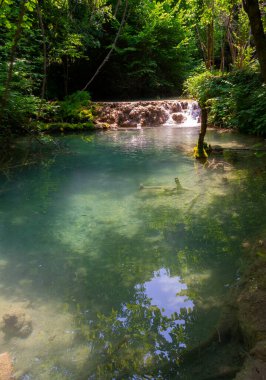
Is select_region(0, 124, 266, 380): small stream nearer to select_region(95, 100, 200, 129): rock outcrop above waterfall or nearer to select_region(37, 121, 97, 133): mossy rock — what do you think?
select_region(37, 121, 97, 133): mossy rock

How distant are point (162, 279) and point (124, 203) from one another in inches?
94.7

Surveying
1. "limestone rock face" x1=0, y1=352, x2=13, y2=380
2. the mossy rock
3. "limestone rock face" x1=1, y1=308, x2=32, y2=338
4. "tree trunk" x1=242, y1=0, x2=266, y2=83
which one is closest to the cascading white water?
the mossy rock

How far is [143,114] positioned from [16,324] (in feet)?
44.1

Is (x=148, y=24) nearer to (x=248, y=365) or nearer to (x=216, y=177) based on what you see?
(x=216, y=177)

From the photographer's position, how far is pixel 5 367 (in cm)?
273

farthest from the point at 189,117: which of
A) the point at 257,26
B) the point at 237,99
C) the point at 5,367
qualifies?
the point at 5,367

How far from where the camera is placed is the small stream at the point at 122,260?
2.96 meters

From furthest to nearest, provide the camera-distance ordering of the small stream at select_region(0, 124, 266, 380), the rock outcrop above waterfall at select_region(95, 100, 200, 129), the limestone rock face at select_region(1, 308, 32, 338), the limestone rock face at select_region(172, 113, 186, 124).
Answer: the limestone rock face at select_region(172, 113, 186, 124)
the rock outcrop above waterfall at select_region(95, 100, 200, 129)
the limestone rock face at select_region(1, 308, 32, 338)
the small stream at select_region(0, 124, 266, 380)

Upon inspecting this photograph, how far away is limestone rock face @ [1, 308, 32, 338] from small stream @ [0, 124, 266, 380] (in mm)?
31

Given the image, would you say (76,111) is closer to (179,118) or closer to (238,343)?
(179,118)

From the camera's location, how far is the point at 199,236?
4941mm

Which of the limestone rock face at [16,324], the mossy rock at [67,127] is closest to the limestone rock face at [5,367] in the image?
the limestone rock face at [16,324]

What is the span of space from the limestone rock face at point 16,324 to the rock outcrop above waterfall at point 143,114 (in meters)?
12.7

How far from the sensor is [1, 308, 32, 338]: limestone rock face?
3.17m
